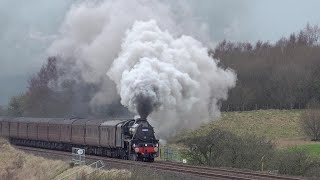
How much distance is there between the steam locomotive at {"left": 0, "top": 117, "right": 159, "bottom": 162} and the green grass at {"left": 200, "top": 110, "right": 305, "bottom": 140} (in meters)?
16.8

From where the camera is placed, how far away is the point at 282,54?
3573 inches

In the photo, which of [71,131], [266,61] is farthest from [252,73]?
[71,131]

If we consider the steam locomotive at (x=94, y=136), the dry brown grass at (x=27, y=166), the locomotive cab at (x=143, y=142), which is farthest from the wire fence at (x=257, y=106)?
the locomotive cab at (x=143, y=142)

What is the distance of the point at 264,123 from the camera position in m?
62.2

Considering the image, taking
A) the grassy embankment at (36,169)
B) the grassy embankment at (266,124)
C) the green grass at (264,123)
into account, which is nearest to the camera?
the grassy embankment at (36,169)

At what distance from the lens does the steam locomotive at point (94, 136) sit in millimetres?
31297

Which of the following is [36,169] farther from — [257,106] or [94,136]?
[257,106]

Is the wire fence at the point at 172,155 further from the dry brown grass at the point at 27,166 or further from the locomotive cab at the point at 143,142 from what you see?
the dry brown grass at the point at 27,166

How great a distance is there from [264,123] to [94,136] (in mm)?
29797

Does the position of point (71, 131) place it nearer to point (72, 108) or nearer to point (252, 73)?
point (72, 108)

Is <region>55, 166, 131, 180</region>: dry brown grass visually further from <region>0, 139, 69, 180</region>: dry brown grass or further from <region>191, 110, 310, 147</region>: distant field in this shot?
<region>191, 110, 310, 147</region>: distant field

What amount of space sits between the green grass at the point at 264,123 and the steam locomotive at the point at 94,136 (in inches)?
663

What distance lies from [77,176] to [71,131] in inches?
741

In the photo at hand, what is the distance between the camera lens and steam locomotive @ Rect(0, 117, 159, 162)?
103 ft
